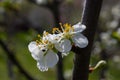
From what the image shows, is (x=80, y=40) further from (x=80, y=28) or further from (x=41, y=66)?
(x=41, y=66)

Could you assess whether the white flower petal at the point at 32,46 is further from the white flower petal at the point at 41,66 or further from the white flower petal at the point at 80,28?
the white flower petal at the point at 80,28

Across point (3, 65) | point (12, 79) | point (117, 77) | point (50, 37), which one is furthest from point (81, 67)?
point (3, 65)

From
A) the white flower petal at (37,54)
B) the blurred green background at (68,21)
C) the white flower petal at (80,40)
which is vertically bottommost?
the blurred green background at (68,21)

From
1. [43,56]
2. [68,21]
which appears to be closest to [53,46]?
[43,56]

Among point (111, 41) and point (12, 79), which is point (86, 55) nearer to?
Result: point (111, 41)

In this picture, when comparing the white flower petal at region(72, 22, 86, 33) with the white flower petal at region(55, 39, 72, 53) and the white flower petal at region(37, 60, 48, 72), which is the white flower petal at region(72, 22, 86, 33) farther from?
the white flower petal at region(37, 60, 48, 72)

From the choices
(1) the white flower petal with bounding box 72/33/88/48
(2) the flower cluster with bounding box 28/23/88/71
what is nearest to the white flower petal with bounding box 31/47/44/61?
(2) the flower cluster with bounding box 28/23/88/71

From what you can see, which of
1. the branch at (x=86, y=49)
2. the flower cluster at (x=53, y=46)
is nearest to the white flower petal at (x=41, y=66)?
the flower cluster at (x=53, y=46)

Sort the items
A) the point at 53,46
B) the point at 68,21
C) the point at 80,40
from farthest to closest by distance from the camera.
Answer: the point at 68,21, the point at 53,46, the point at 80,40
